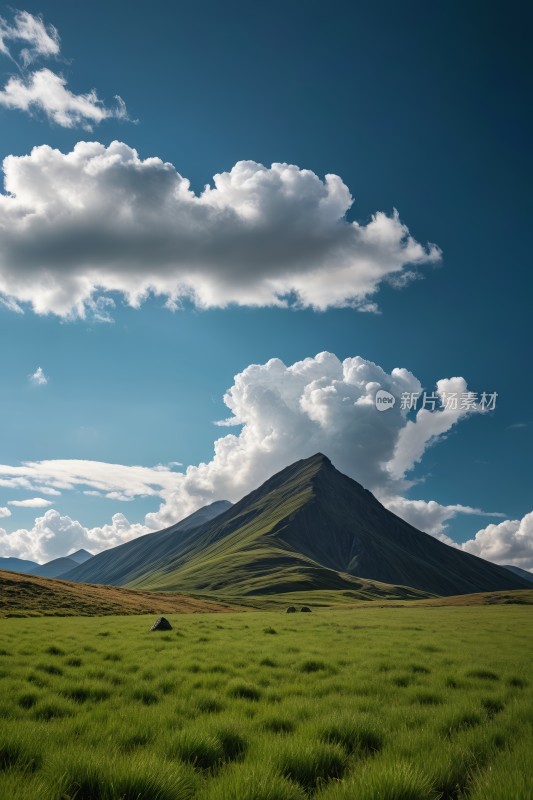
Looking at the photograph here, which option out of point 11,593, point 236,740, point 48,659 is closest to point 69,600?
point 11,593

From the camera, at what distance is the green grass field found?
17.6 feet

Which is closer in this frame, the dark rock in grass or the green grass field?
the green grass field

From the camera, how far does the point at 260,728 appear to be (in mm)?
8305

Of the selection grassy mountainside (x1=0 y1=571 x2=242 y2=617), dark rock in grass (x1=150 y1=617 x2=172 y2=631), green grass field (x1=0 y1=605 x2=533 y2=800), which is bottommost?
grassy mountainside (x1=0 y1=571 x2=242 y2=617)

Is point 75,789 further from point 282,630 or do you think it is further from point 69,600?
point 69,600

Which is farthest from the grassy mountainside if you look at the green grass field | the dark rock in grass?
the green grass field

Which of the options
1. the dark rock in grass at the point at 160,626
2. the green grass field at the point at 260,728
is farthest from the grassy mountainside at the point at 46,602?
the green grass field at the point at 260,728

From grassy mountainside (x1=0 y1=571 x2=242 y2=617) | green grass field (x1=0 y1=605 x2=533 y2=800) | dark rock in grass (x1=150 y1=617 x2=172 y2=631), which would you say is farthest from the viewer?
grassy mountainside (x1=0 y1=571 x2=242 y2=617)

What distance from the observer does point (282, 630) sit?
99.1 feet

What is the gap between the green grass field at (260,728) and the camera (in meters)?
5.36

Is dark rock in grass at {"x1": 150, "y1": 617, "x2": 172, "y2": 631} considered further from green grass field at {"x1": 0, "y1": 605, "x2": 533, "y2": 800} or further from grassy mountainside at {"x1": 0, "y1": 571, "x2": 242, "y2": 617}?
grassy mountainside at {"x1": 0, "y1": 571, "x2": 242, "y2": 617}

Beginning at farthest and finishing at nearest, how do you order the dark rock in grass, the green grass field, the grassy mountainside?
the grassy mountainside, the dark rock in grass, the green grass field

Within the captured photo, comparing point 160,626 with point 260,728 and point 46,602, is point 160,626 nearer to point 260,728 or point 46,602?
point 260,728

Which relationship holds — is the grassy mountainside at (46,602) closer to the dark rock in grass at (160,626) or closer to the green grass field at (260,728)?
the dark rock in grass at (160,626)
